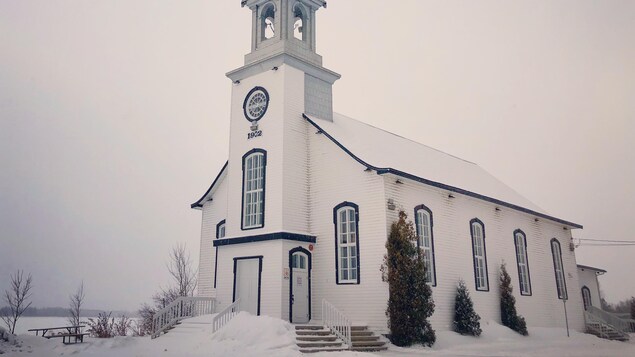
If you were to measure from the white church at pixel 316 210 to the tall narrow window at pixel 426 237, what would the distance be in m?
0.05

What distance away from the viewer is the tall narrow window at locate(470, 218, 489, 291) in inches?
902

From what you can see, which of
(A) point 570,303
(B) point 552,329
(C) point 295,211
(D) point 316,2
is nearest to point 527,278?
(B) point 552,329

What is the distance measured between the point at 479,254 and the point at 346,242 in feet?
24.6

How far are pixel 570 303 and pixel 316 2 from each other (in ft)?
70.8

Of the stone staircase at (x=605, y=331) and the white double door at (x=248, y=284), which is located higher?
the white double door at (x=248, y=284)

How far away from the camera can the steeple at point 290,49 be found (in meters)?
22.2

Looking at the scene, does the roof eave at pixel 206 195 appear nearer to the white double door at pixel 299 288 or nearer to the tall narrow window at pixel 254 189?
the tall narrow window at pixel 254 189

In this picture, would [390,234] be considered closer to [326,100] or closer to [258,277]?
[258,277]

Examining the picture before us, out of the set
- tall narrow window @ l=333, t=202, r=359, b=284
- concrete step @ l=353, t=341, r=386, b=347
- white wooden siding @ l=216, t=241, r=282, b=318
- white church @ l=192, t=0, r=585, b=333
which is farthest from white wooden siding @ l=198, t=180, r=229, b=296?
concrete step @ l=353, t=341, r=386, b=347

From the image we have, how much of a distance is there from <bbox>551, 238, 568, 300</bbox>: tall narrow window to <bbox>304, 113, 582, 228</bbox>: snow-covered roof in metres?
1.53

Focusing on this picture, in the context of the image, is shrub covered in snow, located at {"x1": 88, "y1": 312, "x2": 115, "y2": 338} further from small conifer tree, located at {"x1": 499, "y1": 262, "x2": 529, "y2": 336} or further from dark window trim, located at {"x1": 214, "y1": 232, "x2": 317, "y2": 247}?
small conifer tree, located at {"x1": 499, "y1": 262, "x2": 529, "y2": 336}

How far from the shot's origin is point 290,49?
22234 millimetres

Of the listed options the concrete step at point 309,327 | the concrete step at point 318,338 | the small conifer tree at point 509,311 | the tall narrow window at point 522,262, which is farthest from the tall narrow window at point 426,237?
the tall narrow window at point 522,262

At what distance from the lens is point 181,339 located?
16641 millimetres
